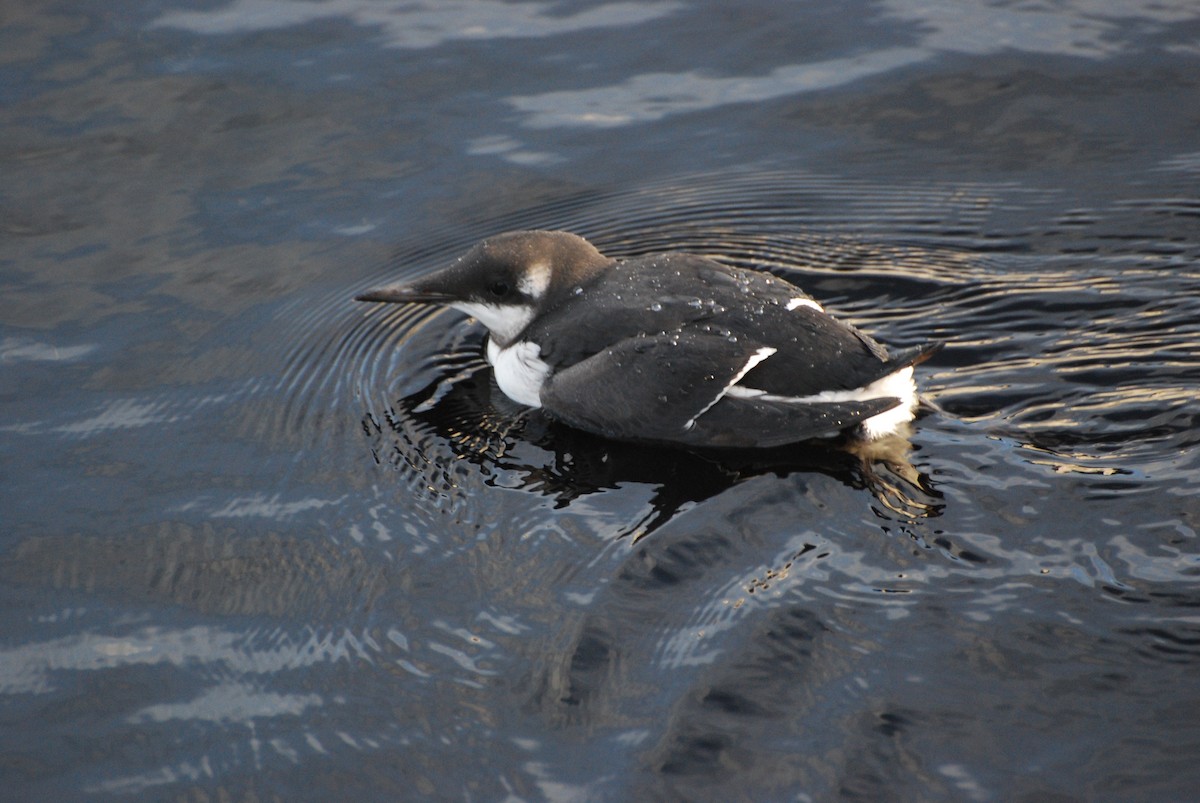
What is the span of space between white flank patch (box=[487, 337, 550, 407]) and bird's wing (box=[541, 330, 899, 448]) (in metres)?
0.22

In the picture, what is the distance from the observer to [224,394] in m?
5.62

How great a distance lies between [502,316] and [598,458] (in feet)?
2.78

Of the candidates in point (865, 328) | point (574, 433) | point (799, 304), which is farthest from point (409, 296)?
point (865, 328)

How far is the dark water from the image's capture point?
385cm

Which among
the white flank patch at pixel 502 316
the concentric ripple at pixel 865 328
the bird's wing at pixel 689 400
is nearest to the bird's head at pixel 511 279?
the white flank patch at pixel 502 316

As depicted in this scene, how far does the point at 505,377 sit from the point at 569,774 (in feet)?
7.20

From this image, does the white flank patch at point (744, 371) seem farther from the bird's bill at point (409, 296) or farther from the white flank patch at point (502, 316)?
the bird's bill at point (409, 296)

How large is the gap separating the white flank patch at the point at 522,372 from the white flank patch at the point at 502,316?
8 cm

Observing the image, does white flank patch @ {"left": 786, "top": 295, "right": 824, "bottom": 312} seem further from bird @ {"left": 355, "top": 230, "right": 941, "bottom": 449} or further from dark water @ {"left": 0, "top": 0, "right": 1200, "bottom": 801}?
dark water @ {"left": 0, "top": 0, "right": 1200, "bottom": 801}

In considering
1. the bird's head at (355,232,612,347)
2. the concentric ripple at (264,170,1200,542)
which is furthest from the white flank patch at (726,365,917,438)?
the bird's head at (355,232,612,347)

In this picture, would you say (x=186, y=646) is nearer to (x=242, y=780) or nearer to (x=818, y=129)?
(x=242, y=780)

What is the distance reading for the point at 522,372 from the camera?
212 inches

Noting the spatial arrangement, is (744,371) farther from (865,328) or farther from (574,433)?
(865,328)

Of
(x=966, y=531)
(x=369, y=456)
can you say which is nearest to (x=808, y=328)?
(x=966, y=531)
